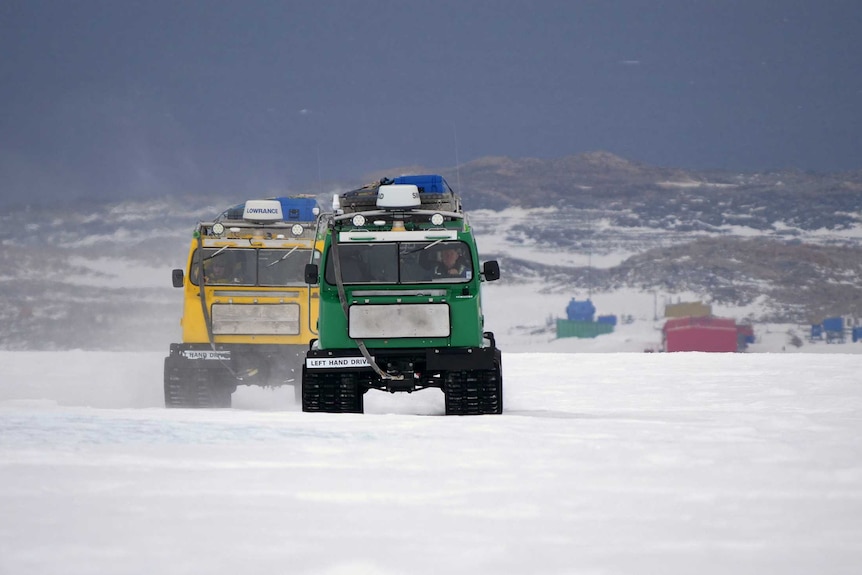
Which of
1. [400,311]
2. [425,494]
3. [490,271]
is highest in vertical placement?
[490,271]

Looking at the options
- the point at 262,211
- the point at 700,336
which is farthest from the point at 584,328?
the point at 262,211

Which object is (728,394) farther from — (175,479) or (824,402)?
(175,479)

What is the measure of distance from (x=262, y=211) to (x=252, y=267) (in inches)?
37.0

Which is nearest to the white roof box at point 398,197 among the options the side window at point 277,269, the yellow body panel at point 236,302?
the yellow body panel at point 236,302

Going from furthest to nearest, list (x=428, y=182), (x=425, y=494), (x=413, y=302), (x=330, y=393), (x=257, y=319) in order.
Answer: (x=257, y=319) → (x=428, y=182) → (x=330, y=393) → (x=413, y=302) → (x=425, y=494)

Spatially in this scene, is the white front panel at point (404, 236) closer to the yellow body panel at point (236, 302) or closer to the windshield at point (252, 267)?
the yellow body panel at point (236, 302)

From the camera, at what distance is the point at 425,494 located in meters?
6.67

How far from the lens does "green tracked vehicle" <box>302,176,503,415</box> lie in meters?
13.0

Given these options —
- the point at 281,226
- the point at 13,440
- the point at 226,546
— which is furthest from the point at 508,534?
the point at 281,226

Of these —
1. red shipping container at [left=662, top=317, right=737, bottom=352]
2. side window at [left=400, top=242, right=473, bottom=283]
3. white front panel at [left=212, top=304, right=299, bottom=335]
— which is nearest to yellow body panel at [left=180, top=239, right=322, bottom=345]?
white front panel at [left=212, top=304, right=299, bottom=335]

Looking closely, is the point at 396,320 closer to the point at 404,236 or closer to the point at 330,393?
the point at 404,236

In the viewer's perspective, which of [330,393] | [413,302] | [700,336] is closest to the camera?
[413,302]

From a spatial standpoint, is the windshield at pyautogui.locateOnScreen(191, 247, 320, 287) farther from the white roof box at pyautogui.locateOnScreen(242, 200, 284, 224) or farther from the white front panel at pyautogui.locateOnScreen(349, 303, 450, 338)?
the white front panel at pyautogui.locateOnScreen(349, 303, 450, 338)

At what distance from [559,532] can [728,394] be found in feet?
44.7
